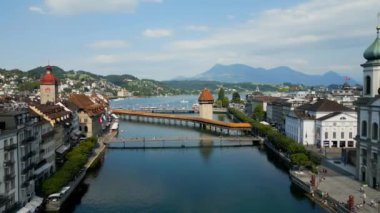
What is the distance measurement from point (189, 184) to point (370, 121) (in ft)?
55.8

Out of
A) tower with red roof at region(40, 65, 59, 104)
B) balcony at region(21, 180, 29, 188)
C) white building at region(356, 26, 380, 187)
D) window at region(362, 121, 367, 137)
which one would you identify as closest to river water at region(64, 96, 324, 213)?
balcony at region(21, 180, 29, 188)

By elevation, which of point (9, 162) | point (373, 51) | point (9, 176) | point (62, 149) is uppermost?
point (373, 51)

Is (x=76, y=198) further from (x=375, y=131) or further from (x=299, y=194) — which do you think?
(x=375, y=131)

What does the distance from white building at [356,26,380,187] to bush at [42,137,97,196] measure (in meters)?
25.1

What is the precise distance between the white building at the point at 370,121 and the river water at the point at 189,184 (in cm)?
598

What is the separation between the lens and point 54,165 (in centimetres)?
4381

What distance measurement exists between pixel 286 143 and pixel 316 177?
13468 millimetres

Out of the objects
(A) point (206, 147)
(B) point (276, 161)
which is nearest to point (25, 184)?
(B) point (276, 161)

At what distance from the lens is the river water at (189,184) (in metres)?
35.5

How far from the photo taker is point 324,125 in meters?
60.3

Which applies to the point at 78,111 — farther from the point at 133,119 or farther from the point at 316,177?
the point at 133,119

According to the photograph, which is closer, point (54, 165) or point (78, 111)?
point (54, 165)

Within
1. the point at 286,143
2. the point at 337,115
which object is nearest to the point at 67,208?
the point at 286,143

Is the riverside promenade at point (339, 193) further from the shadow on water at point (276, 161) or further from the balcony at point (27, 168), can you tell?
the balcony at point (27, 168)
